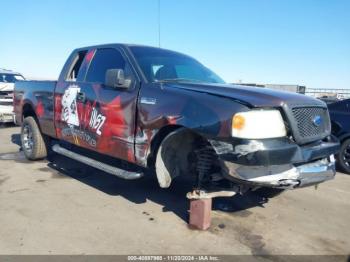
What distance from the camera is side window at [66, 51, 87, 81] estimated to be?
588 centimetres

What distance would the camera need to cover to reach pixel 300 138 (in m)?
3.59

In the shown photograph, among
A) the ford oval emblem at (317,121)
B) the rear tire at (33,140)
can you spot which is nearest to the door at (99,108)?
the rear tire at (33,140)

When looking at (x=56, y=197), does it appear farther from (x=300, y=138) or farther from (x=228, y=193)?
(x=300, y=138)

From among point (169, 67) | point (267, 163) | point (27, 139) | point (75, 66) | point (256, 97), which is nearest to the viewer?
point (267, 163)

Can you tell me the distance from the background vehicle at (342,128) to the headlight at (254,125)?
448cm

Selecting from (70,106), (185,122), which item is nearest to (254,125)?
(185,122)

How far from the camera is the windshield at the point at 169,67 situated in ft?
15.3

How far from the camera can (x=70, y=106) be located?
5562mm

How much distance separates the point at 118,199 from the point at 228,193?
5.46ft

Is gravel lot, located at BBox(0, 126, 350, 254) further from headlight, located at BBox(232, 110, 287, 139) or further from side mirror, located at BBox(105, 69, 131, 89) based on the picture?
side mirror, located at BBox(105, 69, 131, 89)

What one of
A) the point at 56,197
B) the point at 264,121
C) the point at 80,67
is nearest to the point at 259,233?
the point at 264,121

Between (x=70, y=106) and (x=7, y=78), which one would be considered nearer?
(x=70, y=106)

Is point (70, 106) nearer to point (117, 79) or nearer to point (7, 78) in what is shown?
point (117, 79)

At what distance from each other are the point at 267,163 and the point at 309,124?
784mm
